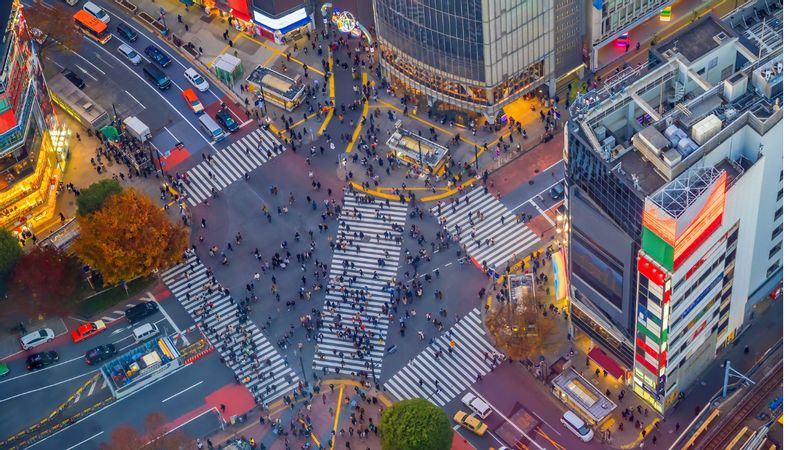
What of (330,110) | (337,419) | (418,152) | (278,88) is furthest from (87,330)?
(418,152)

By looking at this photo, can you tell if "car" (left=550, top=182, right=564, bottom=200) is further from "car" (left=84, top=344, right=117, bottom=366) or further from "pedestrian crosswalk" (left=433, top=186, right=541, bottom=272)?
"car" (left=84, top=344, right=117, bottom=366)

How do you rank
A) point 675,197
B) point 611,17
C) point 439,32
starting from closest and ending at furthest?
point 675,197
point 439,32
point 611,17

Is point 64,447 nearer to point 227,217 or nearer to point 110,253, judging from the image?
point 110,253

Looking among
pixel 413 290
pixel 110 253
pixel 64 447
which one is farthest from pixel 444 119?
pixel 64 447

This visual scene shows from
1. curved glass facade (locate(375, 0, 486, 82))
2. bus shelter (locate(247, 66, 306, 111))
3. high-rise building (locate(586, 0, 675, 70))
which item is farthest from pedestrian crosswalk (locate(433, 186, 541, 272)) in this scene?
bus shelter (locate(247, 66, 306, 111))

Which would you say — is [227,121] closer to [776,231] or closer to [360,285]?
[360,285]
